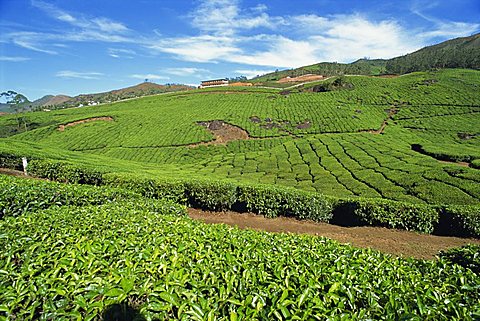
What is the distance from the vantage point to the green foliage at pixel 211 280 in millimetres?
2467

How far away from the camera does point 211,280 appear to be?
9.89 ft

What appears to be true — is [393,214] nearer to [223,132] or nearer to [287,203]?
[287,203]

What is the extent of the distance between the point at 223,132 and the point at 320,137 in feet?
59.0

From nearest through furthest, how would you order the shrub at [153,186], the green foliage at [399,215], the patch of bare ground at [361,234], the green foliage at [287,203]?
the patch of bare ground at [361,234], the green foliage at [399,215], the shrub at [153,186], the green foliage at [287,203]

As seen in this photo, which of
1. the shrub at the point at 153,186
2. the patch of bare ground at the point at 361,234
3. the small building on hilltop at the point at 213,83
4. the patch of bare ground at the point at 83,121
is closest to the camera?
the patch of bare ground at the point at 361,234

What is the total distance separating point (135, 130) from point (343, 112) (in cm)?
4183

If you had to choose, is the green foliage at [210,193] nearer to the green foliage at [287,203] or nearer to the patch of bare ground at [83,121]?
the green foliage at [287,203]

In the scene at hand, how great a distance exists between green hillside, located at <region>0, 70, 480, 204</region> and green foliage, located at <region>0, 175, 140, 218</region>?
10.8 metres

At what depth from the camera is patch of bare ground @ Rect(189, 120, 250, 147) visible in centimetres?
5091

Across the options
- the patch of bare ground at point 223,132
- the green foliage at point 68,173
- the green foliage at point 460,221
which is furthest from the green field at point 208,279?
the patch of bare ground at point 223,132

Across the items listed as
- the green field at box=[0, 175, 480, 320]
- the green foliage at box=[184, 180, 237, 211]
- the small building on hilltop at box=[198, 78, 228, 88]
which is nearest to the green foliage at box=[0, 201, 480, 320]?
the green field at box=[0, 175, 480, 320]

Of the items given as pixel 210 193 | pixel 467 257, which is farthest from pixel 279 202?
pixel 467 257

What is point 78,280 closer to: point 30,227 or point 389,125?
point 30,227

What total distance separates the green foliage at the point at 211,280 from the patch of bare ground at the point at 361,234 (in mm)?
7441
